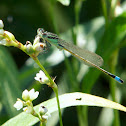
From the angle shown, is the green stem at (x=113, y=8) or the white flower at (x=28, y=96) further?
the green stem at (x=113, y=8)

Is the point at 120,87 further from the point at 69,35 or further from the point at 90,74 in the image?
the point at 90,74

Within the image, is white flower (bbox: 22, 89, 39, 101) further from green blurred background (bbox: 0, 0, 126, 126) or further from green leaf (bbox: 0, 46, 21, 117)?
green leaf (bbox: 0, 46, 21, 117)

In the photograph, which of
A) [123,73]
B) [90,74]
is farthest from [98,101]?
[123,73]

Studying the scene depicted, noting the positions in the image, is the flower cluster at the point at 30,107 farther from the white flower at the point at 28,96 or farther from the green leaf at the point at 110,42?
the green leaf at the point at 110,42

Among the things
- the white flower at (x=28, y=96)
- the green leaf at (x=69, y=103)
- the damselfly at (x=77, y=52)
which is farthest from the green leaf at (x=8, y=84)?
the white flower at (x=28, y=96)

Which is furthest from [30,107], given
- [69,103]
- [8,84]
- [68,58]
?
[68,58]

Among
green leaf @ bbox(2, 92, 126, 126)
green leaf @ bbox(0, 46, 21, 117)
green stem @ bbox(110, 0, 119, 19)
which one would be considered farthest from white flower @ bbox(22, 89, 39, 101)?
green stem @ bbox(110, 0, 119, 19)

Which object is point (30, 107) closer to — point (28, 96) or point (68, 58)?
point (28, 96)
